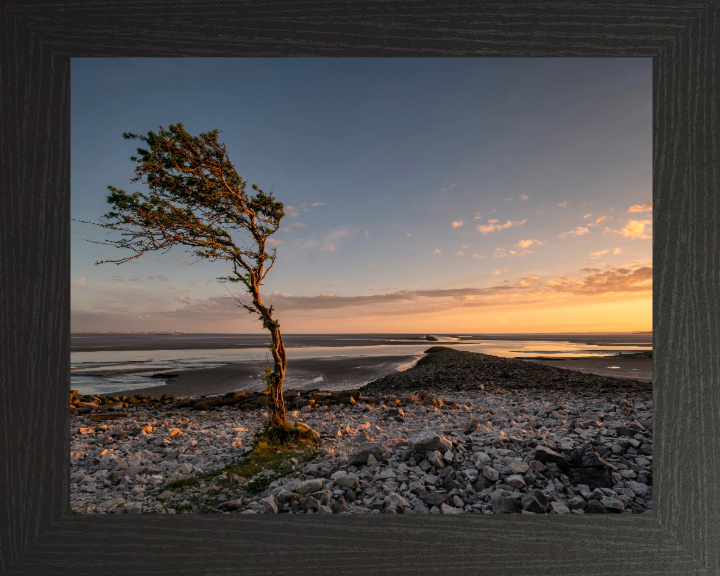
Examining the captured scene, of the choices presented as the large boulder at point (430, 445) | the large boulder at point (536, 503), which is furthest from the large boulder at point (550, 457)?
the large boulder at point (430, 445)

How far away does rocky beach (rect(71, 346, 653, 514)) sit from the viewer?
194 centimetres

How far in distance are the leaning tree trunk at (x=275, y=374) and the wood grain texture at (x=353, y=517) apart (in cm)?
180

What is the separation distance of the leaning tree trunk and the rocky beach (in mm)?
398

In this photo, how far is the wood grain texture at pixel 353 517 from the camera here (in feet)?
4.53

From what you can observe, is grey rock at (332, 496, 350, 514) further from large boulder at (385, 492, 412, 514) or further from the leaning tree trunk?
the leaning tree trunk

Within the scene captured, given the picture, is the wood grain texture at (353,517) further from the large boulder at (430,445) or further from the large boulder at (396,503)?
the large boulder at (430,445)

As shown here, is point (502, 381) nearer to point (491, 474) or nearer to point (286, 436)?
point (286, 436)

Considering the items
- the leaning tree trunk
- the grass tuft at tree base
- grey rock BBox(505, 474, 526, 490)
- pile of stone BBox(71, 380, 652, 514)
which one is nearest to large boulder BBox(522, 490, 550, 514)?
pile of stone BBox(71, 380, 652, 514)

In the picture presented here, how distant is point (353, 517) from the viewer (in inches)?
56.4

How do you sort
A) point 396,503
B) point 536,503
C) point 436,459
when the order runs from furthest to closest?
1. point 436,459
2. point 396,503
3. point 536,503

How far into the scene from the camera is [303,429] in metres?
3.34

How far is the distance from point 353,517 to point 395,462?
1015mm

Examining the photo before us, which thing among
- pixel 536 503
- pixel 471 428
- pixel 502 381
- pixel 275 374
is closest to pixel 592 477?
pixel 536 503

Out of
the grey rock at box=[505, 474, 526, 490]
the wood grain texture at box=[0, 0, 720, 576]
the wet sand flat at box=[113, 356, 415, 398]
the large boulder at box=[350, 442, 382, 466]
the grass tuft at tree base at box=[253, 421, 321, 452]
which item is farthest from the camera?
the wet sand flat at box=[113, 356, 415, 398]
